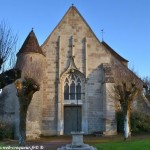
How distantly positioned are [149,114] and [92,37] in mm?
8635

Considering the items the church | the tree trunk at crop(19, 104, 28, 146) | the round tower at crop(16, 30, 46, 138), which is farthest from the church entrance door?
A: the tree trunk at crop(19, 104, 28, 146)

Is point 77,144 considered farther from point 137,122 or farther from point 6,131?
point 137,122

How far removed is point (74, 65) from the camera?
1171 inches

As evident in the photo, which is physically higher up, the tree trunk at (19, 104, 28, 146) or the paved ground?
the tree trunk at (19, 104, 28, 146)

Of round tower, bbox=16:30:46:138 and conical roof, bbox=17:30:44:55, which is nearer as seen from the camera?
round tower, bbox=16:30:46:138

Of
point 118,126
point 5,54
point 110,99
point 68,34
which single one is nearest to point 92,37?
point 68,34

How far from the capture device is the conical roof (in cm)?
2835

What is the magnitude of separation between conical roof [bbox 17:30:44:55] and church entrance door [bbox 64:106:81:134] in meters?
5.76

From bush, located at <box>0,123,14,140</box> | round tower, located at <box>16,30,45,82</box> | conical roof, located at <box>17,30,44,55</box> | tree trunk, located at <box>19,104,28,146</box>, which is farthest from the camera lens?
conical roof, located at <box>17,30,44,55</box>

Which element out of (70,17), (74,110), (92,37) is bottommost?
(74,110)

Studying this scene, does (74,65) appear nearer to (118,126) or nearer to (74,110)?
(74,110)

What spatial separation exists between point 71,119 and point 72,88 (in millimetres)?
2759

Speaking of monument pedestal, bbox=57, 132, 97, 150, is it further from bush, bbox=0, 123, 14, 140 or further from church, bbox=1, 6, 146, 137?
church, bbox=1, 6, 146, 137

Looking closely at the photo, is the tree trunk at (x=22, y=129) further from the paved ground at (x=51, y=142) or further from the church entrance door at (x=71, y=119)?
the church entrance door at (x=71, y=119)
